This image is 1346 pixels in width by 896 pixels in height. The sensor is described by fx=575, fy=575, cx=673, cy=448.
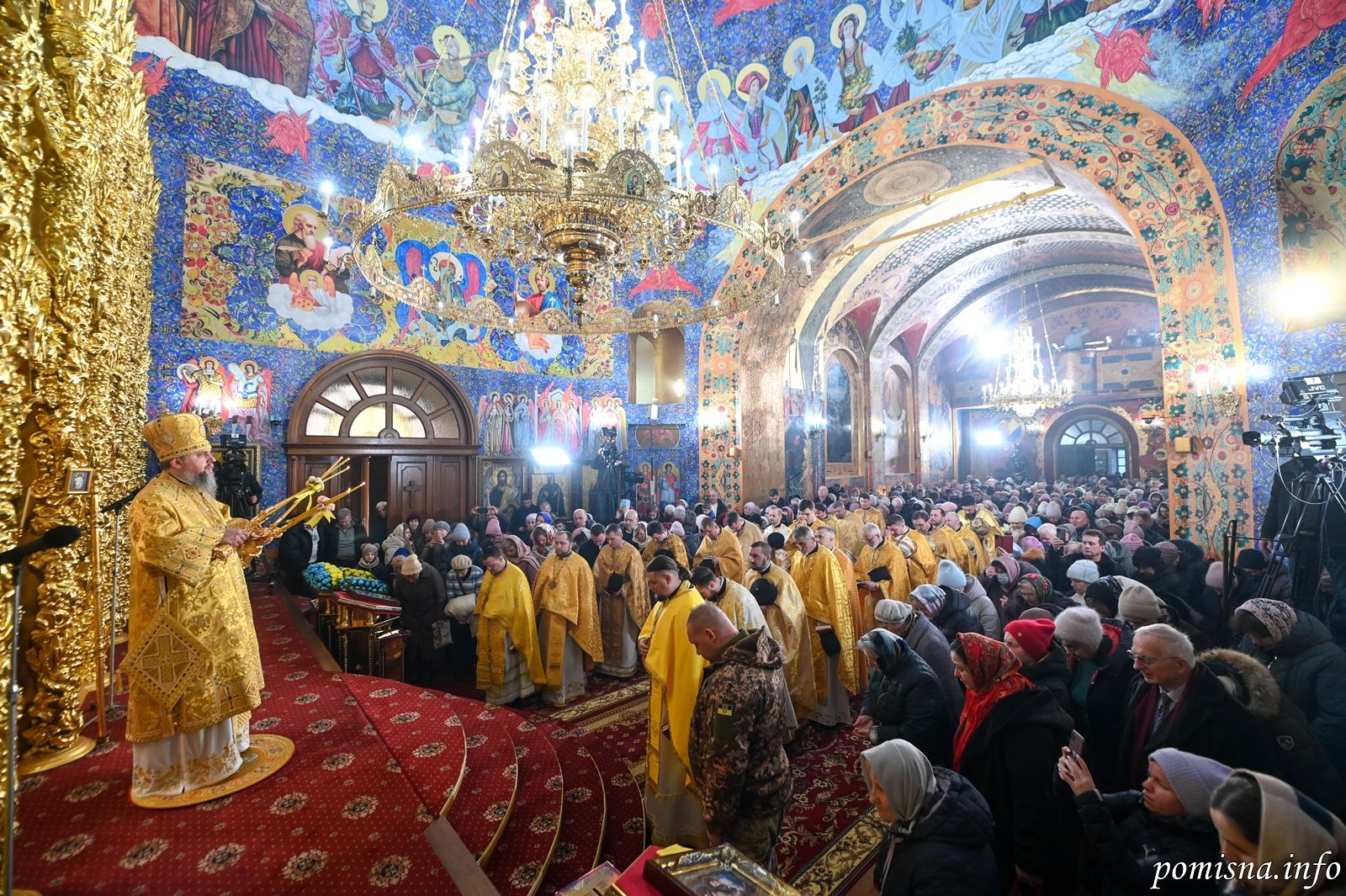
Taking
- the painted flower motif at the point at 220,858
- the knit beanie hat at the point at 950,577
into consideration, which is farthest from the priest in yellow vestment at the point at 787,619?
the painted flower motif at the point at 220,858

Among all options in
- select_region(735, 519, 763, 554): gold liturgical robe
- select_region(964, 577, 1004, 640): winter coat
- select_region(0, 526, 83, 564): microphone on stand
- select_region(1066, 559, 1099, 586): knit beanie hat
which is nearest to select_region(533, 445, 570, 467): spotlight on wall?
select_region(735, 519, 763, 554): gold liturgical robe

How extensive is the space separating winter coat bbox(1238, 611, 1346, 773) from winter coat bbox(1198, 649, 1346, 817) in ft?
1.07

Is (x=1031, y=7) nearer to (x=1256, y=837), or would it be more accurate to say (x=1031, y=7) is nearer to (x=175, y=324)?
(x=1256, y=837)

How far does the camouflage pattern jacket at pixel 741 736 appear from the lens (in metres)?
2.57

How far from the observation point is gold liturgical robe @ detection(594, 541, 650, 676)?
261 inches

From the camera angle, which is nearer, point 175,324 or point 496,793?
point 496,793

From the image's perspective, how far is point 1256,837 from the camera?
1470 mm

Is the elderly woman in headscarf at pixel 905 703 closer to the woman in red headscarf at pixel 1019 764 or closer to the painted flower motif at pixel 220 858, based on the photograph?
the woman in red headscarf at pixel 1019 764

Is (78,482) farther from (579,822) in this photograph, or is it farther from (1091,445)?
(1091,445)

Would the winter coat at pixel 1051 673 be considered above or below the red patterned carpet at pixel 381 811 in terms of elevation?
above

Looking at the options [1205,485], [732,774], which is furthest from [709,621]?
[1205,485]

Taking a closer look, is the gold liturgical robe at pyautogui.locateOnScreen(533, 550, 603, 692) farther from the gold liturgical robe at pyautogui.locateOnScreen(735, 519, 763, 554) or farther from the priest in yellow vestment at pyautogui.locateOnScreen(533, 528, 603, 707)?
the gold liturgical robe at pyautogui.locateOnScreen(735, 519, 763, 554)

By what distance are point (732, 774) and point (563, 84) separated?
5.33 meters

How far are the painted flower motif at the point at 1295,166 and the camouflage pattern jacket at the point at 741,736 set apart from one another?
28.0 feet
